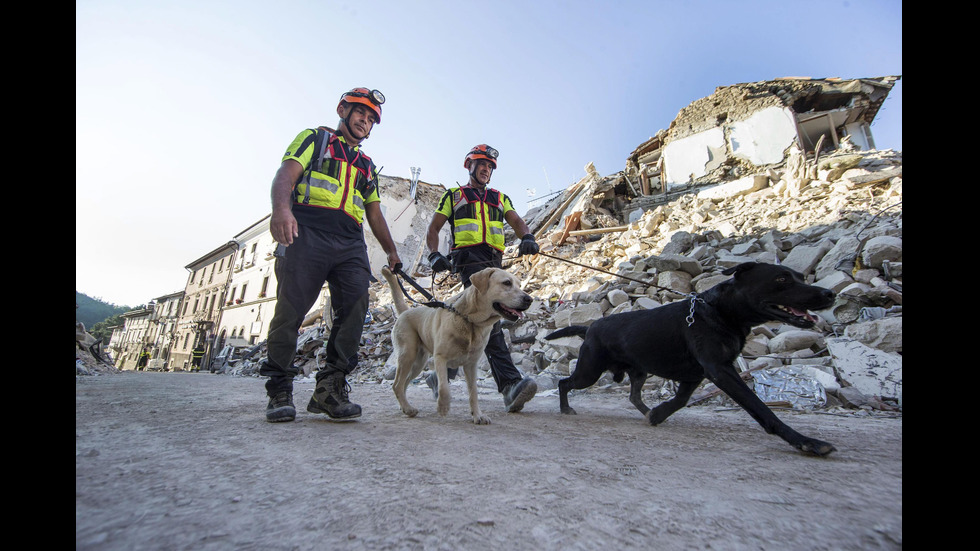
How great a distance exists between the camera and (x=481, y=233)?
153 inches

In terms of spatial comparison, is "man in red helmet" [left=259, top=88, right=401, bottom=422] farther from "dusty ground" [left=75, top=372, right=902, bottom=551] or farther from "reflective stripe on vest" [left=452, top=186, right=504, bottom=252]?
"reflective stripe on vest" [left=452, top=186, right=504, bottom=252]

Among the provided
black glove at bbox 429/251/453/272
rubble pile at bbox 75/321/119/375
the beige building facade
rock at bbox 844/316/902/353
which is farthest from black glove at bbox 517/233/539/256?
the beige building facade

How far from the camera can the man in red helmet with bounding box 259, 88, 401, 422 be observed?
2586mm

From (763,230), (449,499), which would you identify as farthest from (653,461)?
(763,230)

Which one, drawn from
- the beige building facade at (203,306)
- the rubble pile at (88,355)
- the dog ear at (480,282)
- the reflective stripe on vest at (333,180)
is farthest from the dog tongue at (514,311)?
the beige building facade at (203,306)

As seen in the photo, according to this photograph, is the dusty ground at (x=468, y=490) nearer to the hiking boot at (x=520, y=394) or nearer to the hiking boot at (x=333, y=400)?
the hiking boot at (x=333, y=400)

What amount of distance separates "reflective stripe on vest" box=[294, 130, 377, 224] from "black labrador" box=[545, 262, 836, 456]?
7.54 feet

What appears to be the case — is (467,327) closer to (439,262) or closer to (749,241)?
(439,262)

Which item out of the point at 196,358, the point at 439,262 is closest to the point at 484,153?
the point at 439,262

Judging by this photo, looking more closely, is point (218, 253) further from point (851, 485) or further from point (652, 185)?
point (851, 485)

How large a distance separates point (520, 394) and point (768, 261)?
5612 millimetres

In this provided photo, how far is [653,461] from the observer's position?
1.61 metres

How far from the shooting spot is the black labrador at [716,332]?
2176 mm
